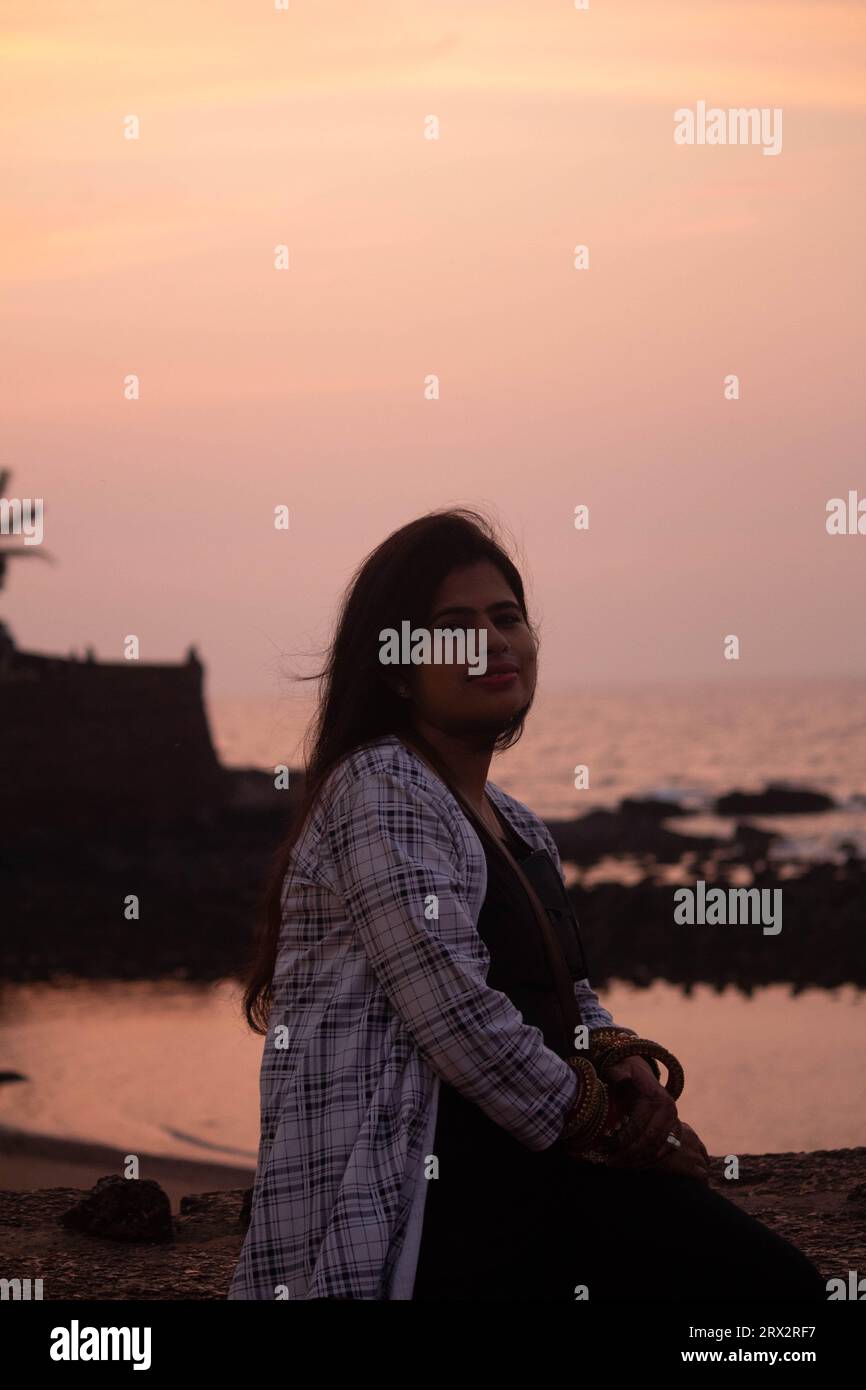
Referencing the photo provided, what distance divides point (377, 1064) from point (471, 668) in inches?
31.4

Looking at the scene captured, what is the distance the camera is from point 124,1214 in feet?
15.9

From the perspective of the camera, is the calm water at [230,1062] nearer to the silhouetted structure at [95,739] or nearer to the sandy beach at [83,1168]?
the sandy beach at [83,1168]

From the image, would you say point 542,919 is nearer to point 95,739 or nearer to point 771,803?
point 95,739

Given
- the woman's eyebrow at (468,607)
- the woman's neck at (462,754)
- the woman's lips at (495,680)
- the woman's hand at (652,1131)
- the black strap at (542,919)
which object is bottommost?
the woman's hand at (652,1131)

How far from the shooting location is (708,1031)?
42.3 ft

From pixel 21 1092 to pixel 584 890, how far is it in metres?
12.0

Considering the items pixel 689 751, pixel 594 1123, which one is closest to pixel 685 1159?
pixel 594 1123

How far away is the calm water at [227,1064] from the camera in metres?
9.24

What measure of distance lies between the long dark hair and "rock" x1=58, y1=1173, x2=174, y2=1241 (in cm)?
166

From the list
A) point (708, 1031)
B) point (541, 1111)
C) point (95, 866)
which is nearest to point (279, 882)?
point (541, 1111)

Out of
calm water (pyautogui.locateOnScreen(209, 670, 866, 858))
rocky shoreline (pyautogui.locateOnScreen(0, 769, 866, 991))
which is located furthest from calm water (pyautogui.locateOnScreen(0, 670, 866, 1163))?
calm water (pyautogui.locateOnScreen(209, 670, 866, 858))

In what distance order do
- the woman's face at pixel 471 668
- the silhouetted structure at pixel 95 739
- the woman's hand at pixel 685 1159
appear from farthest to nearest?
the silhouetted structure at pixel 95 739, the woman's face at pixel 471 668, the woman's hand at pixel 685 1159

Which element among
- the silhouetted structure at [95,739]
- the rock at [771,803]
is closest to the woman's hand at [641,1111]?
the silhouetted structure at [95,739]
